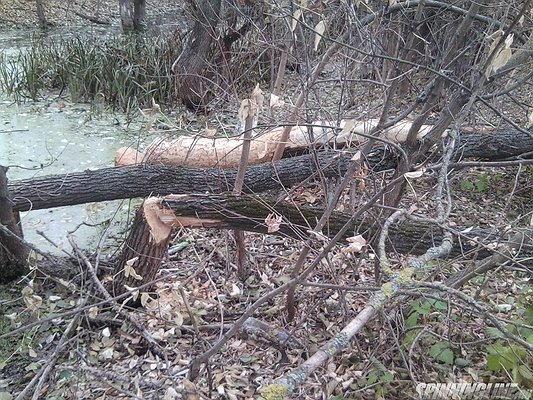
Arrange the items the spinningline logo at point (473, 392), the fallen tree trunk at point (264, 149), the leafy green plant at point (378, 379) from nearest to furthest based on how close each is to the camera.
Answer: the spinningline logo at point (473, 392) → the leafy green plant at point (378, 379) → the fallen tree trunk at point (264, 149)

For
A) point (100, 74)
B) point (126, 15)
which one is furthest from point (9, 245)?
point (126, 15)

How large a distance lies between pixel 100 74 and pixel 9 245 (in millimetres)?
3299

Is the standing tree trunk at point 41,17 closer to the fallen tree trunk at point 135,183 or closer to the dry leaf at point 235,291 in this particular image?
the fallen tree trunk at point 135,183

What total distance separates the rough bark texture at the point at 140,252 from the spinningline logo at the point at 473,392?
1.35m

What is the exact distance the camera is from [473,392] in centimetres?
147

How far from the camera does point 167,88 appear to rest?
5.52 metres

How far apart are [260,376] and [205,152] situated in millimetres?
1866

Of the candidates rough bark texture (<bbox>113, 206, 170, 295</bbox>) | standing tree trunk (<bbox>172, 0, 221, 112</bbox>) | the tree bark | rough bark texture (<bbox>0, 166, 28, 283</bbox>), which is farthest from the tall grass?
rough bark texture (<bbox>113, 206, 170, 295</bbox>)

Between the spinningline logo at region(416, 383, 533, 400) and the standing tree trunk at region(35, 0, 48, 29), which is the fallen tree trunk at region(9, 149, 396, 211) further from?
the standing tree trunk at region(35, 0, 48, 29)

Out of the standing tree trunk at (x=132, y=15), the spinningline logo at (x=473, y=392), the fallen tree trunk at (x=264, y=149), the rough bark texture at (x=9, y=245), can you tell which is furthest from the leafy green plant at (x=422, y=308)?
the standing tree trunk at (x=132, y=15)

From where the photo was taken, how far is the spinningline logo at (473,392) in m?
1.43

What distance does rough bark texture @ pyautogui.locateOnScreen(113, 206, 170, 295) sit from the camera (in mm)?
2307

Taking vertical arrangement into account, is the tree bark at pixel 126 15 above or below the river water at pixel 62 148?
above

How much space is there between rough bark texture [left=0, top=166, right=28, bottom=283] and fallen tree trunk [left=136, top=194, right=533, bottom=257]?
859mm
